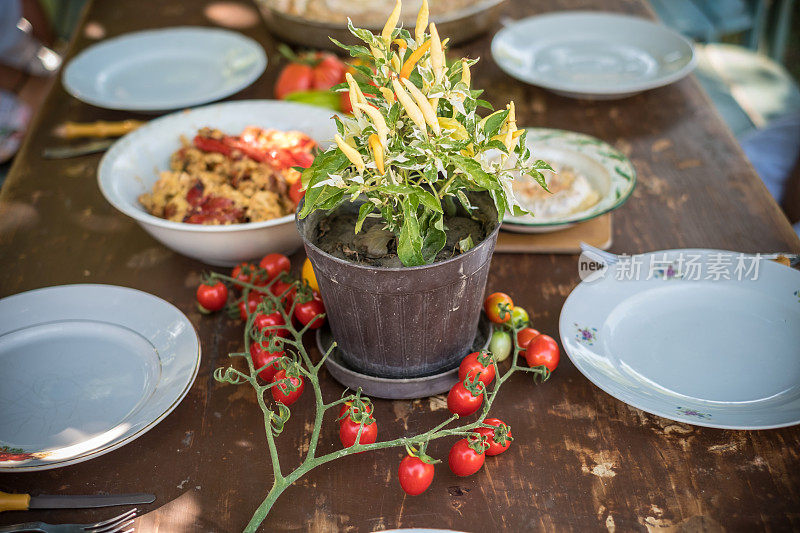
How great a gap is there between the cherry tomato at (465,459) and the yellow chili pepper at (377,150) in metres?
0.37

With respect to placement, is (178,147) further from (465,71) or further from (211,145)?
(465,71)

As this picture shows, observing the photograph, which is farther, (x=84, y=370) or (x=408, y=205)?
(x=84, y=370)

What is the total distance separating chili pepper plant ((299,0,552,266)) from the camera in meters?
0.79

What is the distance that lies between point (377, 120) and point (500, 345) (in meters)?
0.46

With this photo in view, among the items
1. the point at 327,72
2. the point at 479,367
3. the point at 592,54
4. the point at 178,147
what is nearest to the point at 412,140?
the point at 479,367

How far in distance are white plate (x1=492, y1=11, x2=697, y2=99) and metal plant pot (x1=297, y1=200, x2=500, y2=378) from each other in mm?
974

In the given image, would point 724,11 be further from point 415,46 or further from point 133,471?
point 133,471

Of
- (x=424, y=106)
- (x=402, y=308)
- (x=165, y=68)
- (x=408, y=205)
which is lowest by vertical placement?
(x=165, y=68)

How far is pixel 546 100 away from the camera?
73.5 inches

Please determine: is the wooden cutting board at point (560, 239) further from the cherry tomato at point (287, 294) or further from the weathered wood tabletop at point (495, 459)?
the cherry tomato at point (287, 294)

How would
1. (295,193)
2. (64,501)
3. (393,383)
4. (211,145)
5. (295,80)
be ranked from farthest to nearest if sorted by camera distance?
(295,80) → (211,145) → (295,193) → (393,383) → (64,501)

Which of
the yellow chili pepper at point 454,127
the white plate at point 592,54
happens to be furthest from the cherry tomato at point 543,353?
→ the white plate at point 592,54

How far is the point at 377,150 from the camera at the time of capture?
0.78 meters

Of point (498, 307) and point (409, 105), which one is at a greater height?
point (409, 105)
